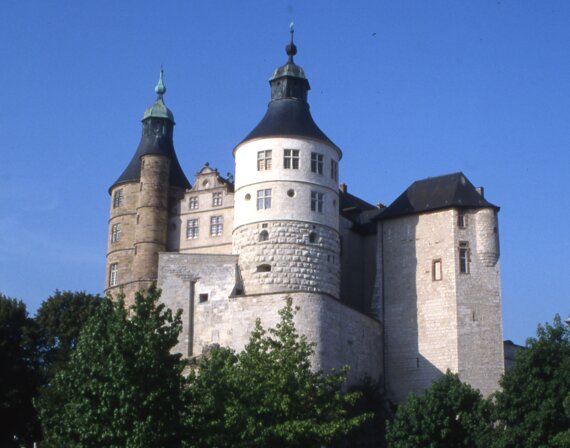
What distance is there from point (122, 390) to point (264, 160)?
95.0ft

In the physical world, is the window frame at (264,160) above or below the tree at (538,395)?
above

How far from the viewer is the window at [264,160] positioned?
200ft

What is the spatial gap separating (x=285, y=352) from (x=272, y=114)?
23.9m

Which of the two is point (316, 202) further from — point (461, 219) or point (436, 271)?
point (461, 219)

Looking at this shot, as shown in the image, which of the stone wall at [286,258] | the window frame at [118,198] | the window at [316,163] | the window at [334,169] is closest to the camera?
the stone wall at [286,258]

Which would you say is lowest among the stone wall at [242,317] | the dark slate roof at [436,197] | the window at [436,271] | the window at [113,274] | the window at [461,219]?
the stone wall at [242,317]

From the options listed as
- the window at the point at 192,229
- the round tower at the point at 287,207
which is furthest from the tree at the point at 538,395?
the window at the point at 192,229

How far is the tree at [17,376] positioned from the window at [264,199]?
49.4 ft

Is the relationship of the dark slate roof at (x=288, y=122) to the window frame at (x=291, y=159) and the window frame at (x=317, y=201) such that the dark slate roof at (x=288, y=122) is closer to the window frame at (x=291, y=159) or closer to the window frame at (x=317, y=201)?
the window frame at (x=291, y=159)

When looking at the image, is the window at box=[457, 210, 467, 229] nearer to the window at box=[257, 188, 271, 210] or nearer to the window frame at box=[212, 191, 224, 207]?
the window at box=[257, 188, 271, 210]

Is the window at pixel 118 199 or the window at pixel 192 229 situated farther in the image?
the window at pixel 118 199

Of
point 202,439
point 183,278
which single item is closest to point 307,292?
point 183,278

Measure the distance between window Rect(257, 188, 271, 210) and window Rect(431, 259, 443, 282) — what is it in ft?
34.8

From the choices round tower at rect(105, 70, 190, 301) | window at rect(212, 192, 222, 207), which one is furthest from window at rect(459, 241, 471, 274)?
round tower at rect(105, 70, 190, 301)
